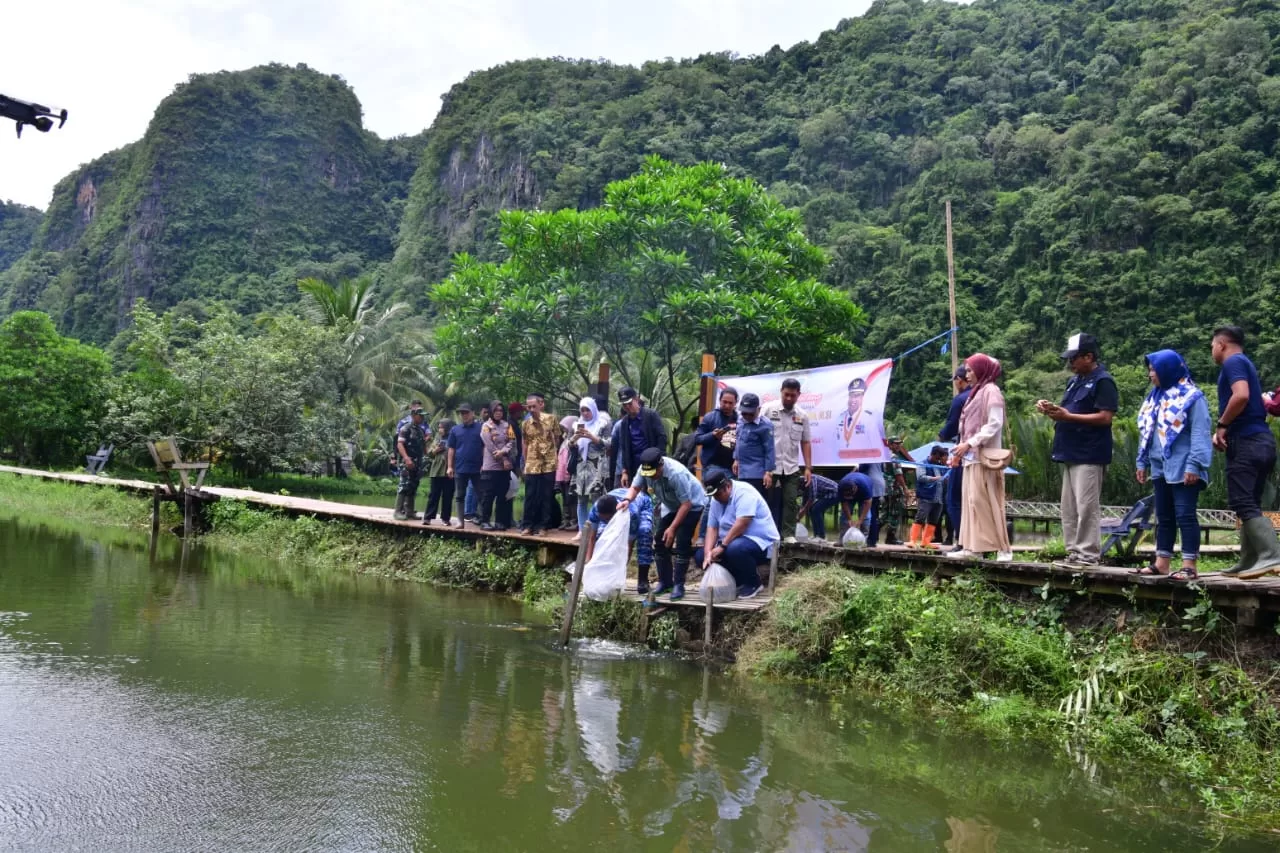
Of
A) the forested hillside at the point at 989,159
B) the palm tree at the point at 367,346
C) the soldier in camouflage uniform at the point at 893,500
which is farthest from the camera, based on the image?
the forested hillside at the point at 989,159

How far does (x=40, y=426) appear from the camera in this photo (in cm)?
3002

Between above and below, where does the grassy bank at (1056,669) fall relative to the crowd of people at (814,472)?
below

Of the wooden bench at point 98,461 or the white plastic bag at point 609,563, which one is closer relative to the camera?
the white plastic bag at point 609,563

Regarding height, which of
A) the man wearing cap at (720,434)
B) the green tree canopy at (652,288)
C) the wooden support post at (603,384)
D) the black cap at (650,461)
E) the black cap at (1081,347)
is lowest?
the black cap at (650,461)

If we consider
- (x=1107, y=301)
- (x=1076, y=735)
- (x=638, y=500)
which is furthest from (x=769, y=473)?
(x=1107, y=301)

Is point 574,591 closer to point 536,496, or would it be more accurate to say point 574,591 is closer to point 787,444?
point 787,444

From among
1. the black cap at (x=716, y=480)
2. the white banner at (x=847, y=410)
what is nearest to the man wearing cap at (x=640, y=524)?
the black cap at (x=716, y=480)

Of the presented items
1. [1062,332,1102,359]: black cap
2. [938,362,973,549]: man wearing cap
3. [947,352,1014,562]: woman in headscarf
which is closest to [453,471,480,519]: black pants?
[938,362,973,549]: man wearing cap

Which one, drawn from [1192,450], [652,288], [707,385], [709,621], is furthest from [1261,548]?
[652,288]

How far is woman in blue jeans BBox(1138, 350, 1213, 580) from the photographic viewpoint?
17.9ft

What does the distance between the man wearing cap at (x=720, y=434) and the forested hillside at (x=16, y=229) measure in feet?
401

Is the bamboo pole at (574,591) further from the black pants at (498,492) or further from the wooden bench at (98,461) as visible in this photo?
the wooden bench at (98,461)

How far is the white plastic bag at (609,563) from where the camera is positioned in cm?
779

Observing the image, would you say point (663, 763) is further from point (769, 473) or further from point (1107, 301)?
point (1107, 301)
